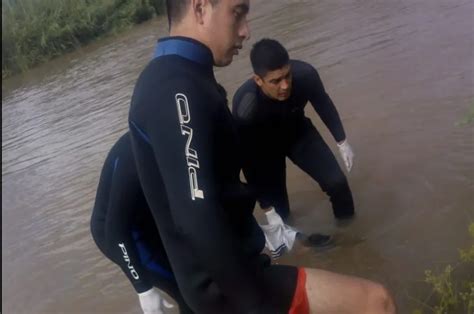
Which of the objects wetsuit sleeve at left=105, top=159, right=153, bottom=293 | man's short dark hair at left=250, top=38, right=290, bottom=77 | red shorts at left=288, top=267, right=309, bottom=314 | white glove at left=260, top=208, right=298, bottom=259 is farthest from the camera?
man's short dark hair at left=250, top=38, right=290, bottom=77

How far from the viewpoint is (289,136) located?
407 cm

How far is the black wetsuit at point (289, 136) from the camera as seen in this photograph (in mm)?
3877

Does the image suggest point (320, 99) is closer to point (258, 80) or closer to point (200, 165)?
point (258, 80)

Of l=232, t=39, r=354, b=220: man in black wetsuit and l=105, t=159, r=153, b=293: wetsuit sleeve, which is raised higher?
l=105, t=159, r=153, b=293: wetsuit sleeve

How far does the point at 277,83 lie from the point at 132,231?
1.60m

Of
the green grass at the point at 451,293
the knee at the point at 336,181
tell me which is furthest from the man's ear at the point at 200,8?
the knee at the point at 336,181

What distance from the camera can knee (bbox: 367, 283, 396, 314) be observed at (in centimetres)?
190

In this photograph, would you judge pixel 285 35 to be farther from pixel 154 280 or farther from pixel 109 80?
pixel 154 280

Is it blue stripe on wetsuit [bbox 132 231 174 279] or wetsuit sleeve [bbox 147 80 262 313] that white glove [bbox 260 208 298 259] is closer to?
blue stripe on wetsuit [bbox 132 231 174 279]

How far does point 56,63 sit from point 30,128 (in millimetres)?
8144

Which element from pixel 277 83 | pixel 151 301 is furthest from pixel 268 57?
pixel 151 301

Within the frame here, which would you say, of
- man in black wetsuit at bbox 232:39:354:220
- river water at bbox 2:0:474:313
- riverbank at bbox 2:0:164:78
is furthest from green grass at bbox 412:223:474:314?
riverbank at bbox 2:0:164:78

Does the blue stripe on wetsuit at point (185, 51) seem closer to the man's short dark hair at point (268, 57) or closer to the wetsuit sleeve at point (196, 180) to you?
the wetsuit sleeve at point (196, 180)

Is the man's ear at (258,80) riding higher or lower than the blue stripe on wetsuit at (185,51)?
lower
